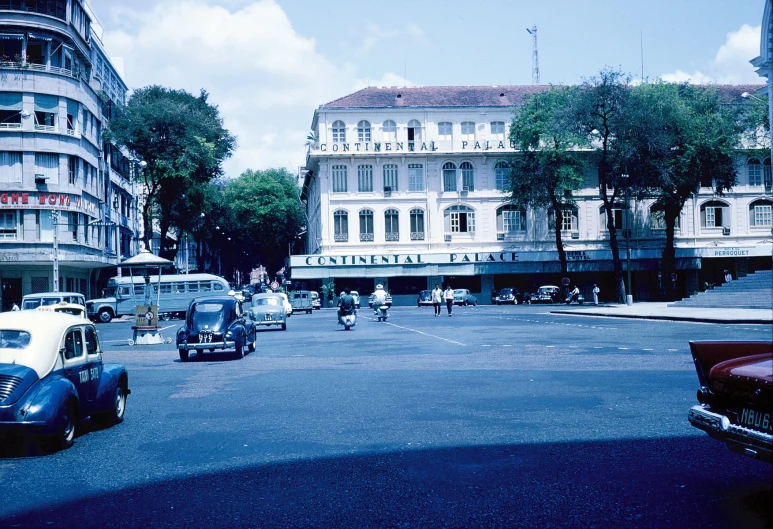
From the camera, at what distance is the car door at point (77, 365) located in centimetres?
932

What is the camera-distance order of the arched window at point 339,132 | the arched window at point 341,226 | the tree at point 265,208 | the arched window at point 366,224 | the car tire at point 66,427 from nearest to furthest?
the car tire at point 66,427, the arched window at point 339,132, the arched window at point 341,226, the arched window at point 366,224, the tree at point 265,208

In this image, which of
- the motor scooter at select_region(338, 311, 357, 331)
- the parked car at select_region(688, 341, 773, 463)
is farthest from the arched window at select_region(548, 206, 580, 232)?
the parked car at select_region(688, 341, 773, 463)

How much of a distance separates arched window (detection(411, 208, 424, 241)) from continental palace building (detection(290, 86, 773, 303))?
116 mm

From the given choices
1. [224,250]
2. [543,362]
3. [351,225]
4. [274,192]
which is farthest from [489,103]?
[543,362]

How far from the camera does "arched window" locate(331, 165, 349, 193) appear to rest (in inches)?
2566

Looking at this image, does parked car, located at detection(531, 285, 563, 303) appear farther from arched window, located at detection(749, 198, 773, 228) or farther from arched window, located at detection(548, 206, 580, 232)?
arched window, located at detection(749, 198, 773, 228)

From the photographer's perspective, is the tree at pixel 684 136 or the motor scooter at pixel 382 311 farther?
the tree at pixel 684 136

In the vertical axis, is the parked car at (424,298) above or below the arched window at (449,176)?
below

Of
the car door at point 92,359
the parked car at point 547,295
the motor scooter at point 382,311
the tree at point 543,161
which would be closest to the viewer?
the car door at point 92,359

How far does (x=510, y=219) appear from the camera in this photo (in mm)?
66438

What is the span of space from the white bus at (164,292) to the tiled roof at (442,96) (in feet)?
Result: 61.8

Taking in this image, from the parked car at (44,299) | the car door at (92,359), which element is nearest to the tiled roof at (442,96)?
the parked car at (44,299)

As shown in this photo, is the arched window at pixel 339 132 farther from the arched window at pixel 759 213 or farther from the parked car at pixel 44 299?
the arched window at pixel 759 213

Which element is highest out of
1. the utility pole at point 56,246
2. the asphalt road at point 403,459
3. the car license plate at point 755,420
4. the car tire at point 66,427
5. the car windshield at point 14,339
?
the utility pole at point 56,246
